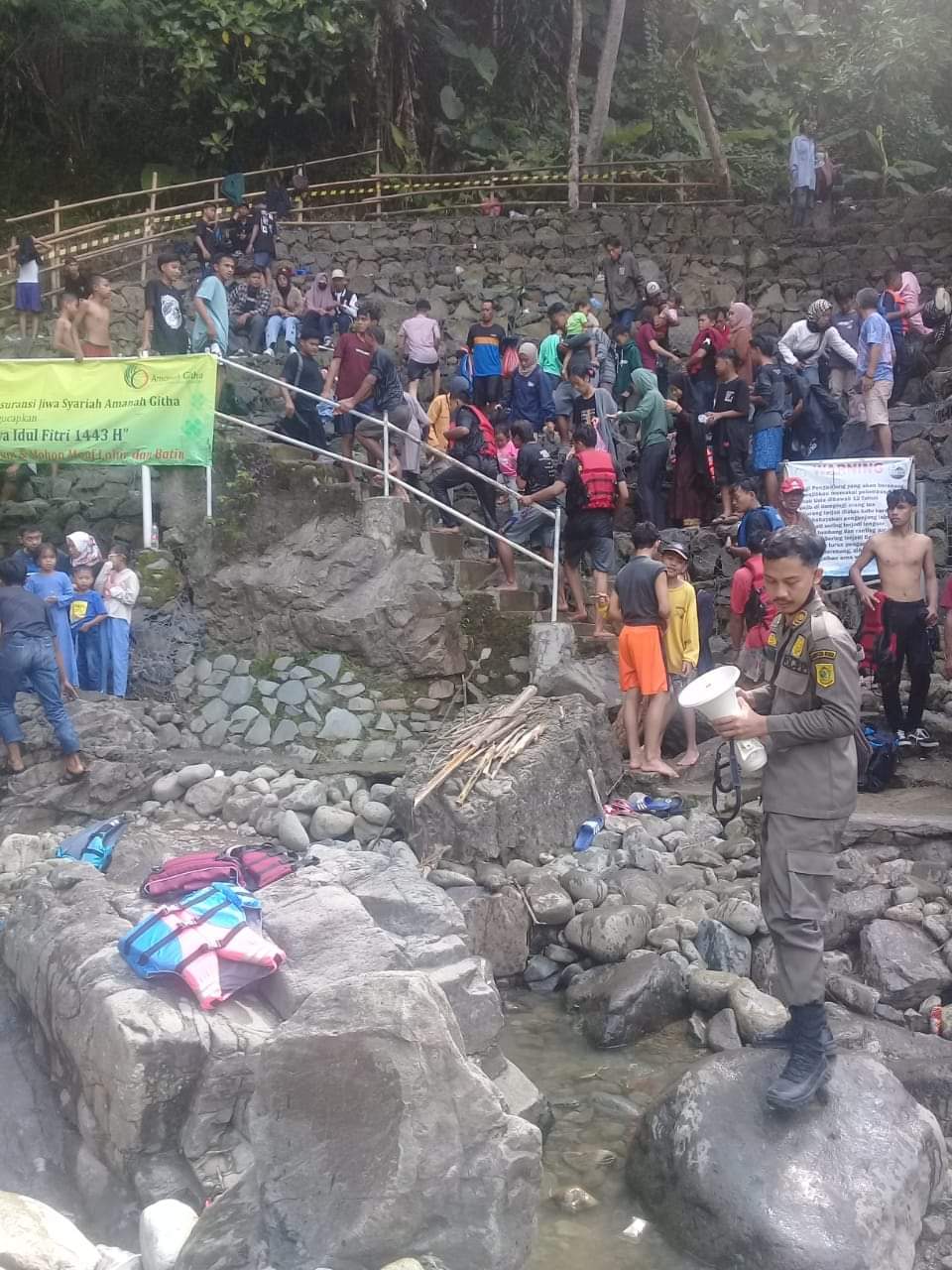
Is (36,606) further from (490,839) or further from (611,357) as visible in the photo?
(611,357)

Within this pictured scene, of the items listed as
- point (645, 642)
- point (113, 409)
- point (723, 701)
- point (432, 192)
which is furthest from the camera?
point (432, 192)

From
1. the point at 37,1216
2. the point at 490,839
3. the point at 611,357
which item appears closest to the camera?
the point at 37,1216

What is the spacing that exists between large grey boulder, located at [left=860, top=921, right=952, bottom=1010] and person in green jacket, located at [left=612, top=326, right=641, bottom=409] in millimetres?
7862

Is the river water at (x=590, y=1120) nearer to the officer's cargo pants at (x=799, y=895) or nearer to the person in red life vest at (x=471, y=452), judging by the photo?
the officer's cargo pants at (x=799, y=895)

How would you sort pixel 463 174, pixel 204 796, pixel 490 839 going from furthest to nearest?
pixel 463 174 < pixel 204 796 < pixel 490 839

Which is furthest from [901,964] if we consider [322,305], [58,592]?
[322,305]

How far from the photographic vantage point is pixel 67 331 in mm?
10594

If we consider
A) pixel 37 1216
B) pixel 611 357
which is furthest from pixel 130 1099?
pixel 611 357

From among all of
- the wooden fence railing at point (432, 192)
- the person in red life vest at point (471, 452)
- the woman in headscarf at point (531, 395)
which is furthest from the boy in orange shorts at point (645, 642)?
the wooden fence railing at point (432, 192)

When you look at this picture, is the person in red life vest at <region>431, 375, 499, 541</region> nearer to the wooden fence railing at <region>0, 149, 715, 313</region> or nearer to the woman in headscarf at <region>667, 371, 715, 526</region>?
the woman in headscarf at <region>667, 371, 715, 526</region>

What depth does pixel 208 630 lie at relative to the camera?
10.1 m

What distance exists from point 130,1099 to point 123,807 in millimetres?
4326

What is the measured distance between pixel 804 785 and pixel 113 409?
7.75 m

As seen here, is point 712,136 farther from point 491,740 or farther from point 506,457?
point 491,740
